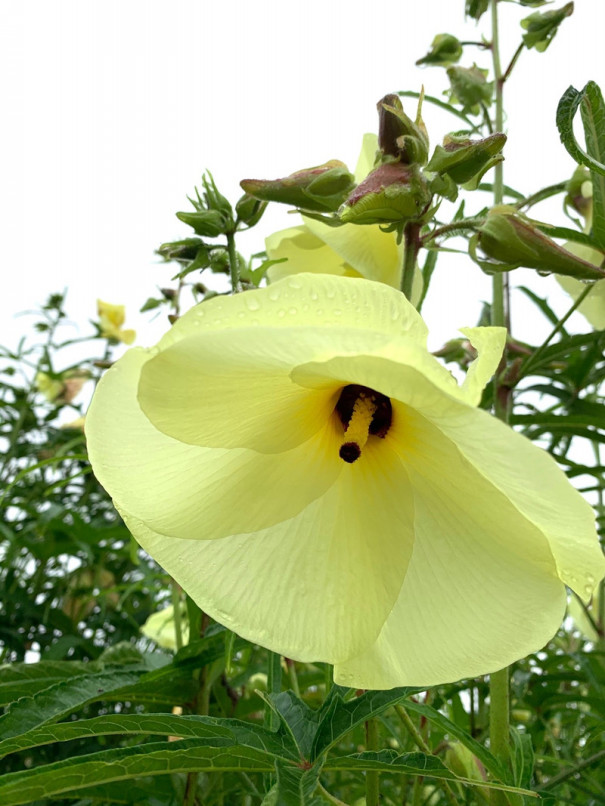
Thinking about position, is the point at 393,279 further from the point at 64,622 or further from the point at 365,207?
the point at 64,622

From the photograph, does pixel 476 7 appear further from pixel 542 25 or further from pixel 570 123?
pixel 570 123

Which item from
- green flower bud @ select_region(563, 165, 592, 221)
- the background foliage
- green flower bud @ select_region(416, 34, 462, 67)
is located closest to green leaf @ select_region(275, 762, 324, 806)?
the background foliage

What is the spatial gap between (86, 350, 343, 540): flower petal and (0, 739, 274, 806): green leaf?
5.6 inches

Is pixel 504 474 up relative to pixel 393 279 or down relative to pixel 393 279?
down

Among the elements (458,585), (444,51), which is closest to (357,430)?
(458,585)

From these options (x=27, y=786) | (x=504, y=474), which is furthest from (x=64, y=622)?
(x=504, y=474)

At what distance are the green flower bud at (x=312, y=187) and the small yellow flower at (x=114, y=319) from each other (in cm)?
183

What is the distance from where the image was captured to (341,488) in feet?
2.02

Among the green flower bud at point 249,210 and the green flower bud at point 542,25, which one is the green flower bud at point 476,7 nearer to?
the green flower bud at point 542,25

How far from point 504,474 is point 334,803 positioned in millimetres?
316

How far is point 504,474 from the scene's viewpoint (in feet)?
1.44

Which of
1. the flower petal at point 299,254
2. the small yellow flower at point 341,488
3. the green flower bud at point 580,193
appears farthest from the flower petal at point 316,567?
the green flower bud at point 580,193

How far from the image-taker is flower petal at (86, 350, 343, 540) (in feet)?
1.72

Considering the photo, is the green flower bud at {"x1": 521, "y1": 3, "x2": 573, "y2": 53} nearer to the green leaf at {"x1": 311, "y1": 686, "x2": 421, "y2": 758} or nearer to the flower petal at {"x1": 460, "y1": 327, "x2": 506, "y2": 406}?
the flower petal at {"x1": 460, "y1": 327, "x2": 506, "y2": 406}
